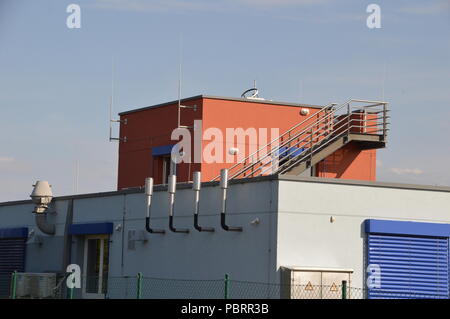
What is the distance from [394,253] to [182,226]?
18.4ft

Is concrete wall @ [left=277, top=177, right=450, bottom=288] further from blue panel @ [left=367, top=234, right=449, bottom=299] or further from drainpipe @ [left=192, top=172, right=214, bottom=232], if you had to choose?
drainpipe @ [left=192, top=172, right=214, bottom=232]

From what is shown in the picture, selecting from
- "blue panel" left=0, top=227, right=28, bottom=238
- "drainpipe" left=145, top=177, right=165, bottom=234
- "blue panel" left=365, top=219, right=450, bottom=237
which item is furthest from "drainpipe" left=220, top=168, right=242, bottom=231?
"blue panel" left=0, top=227, right=28, bottom=238

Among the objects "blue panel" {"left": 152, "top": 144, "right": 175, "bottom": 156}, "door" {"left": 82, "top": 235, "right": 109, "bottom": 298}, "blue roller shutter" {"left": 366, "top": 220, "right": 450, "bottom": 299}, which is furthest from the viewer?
"blue panel" {"left": 152, "top": 144, "right": 175, "bottom": 156}

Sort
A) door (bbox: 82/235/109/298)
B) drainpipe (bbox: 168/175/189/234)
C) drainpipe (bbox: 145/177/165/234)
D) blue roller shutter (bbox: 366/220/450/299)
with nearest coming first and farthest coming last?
blue roller shutter (bbox: 366/220/450/299) < drainpipe (bbox: 168/175/189/234) < drainpipe (bbox: 145/177/165/234) < door (bbox: 82/235/109/298)

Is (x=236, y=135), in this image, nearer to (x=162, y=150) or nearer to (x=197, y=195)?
(x=162, y=150)

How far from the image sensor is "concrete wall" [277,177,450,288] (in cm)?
2294

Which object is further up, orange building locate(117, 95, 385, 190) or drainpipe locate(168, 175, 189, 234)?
orange building locate(117, 95, 385, 190)

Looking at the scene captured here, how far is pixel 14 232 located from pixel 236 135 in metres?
8.35

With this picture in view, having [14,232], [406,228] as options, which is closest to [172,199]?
[406,228]

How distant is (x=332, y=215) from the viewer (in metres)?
23.4

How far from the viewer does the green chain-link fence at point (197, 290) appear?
22.2m

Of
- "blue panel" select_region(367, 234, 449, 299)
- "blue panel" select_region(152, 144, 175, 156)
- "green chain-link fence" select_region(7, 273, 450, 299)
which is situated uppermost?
"blue panel" select_region(152, 144, 175, 156)

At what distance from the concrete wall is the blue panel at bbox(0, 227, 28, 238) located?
13.3 meters
